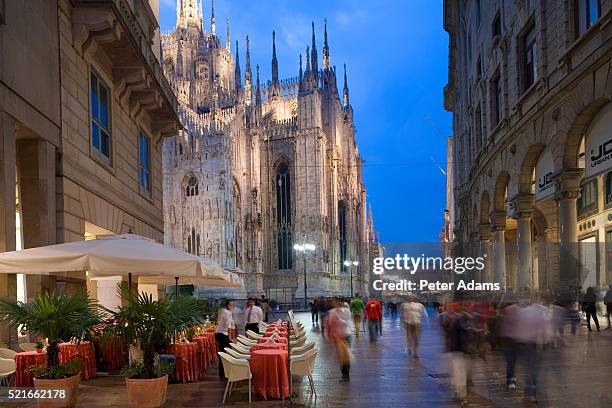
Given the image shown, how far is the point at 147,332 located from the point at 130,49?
30.9ft

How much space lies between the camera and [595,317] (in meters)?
12.0

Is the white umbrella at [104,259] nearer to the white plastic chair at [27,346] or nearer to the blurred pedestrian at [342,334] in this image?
the white plastic chair at [27,346]

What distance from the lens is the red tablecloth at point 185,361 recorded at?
1136cm

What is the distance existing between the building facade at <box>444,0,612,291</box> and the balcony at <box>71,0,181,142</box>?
9.27 meters

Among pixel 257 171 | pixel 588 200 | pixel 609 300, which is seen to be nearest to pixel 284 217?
pixel 257 171

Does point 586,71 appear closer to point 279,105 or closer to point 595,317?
point 595,317

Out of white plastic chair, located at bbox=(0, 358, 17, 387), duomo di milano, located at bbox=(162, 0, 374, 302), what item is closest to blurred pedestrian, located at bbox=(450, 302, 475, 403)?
white plastic chair, located at bbox=(0, 358, 17, 387)

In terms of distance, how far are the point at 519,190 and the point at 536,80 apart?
3560mm

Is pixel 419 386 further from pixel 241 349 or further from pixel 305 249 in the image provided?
pixel 305 249

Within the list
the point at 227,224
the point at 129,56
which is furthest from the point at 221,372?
the point at 227,224

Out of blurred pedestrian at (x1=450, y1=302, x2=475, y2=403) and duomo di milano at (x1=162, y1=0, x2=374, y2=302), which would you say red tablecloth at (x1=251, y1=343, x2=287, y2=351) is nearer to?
blurred pedestrian at (x1=450, y1=302, x2=475, y2=403)

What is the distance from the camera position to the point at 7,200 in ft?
33.6

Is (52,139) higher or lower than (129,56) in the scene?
lower

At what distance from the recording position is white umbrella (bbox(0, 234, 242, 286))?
29.3ft
